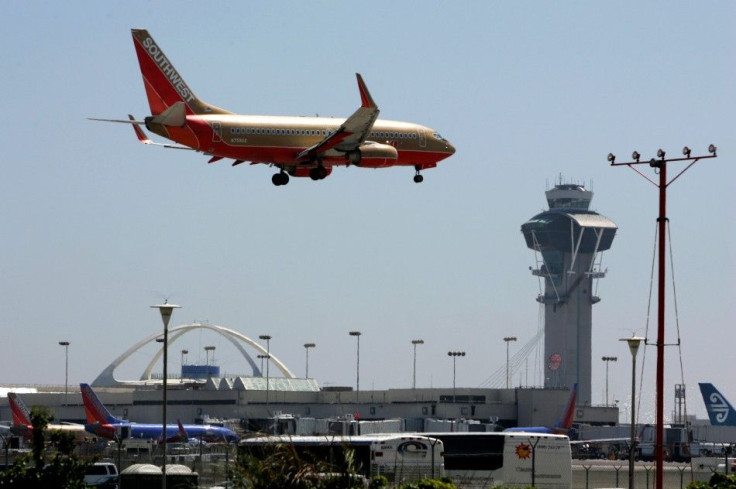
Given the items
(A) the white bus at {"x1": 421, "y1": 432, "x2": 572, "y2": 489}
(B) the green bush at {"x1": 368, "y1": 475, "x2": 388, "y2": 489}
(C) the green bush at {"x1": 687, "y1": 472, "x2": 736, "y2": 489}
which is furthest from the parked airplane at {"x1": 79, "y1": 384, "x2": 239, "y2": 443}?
(B) the green bush at {"x1": 368, "y1": 475, "x2": 388, "y2": 489}

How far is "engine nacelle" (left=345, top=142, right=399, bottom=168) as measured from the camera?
77.2 meters

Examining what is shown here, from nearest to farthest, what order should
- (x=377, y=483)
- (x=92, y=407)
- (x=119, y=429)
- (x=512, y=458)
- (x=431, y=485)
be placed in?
(x=377, y=483), (x=431, y=485), (x=512, y=458), (x=119, y=429), (x=92, y=407)

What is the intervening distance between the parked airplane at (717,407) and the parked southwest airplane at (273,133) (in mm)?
49937

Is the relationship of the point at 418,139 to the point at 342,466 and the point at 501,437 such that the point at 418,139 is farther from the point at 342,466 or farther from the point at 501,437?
the point at 342,466

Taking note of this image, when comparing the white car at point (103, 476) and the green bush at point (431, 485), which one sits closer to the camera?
the green bush at point (431, 485)

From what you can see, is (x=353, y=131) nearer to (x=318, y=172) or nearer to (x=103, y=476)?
(x=318, y=172)

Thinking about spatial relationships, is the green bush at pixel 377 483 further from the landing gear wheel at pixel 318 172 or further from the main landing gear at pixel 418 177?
the main landing gear at pixel 418 177

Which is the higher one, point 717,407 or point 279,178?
point 279,178

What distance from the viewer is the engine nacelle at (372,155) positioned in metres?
77.2

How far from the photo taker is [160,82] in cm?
7775

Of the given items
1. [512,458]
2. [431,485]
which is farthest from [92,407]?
[431,485]

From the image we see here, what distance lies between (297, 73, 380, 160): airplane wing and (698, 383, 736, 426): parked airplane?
55.2 meters

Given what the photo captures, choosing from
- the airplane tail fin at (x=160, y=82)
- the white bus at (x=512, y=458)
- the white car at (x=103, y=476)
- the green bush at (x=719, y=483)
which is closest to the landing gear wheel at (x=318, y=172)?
the airplane tail fin at (x=160, y=82)

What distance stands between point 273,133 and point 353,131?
4424mm
